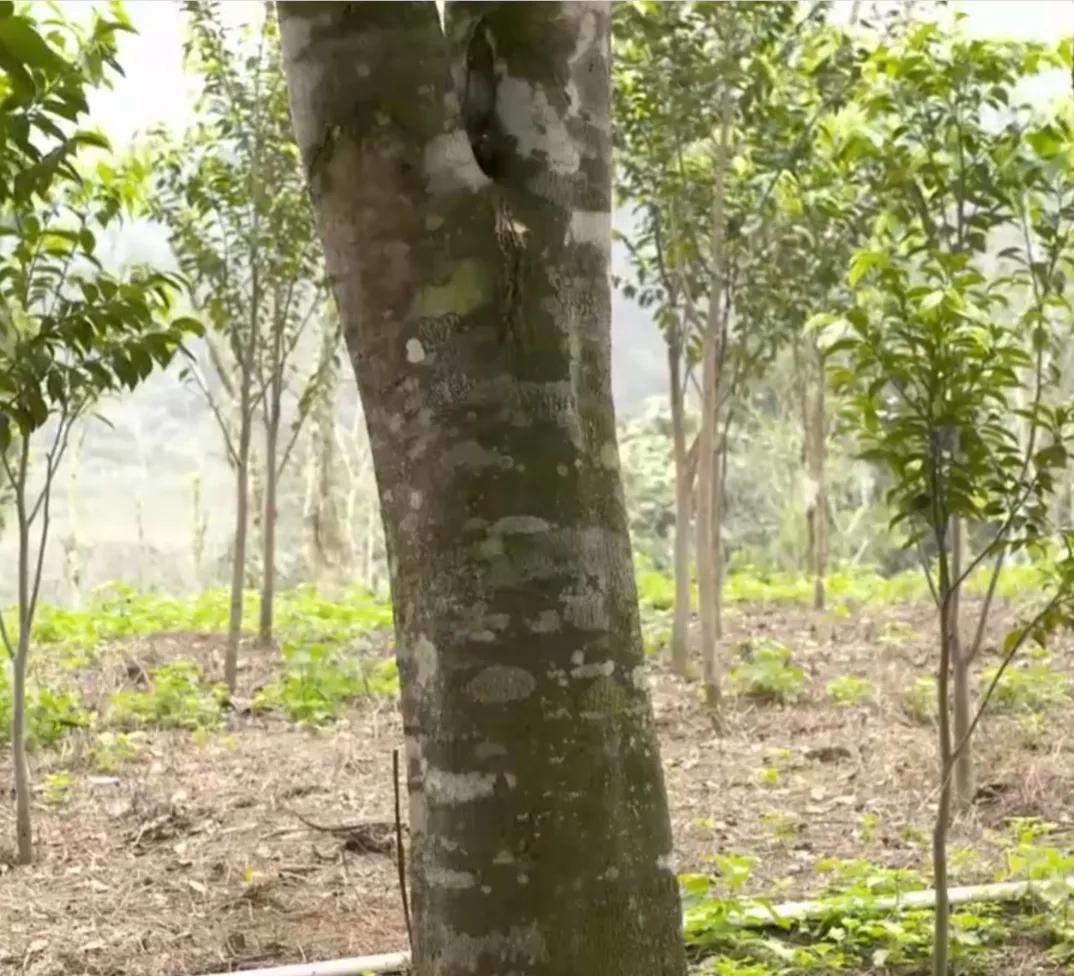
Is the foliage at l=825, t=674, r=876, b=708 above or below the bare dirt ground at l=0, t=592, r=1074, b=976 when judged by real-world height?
above

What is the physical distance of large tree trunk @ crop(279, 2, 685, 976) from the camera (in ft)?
4.60

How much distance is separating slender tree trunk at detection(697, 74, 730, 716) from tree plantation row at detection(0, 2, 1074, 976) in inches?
0.9

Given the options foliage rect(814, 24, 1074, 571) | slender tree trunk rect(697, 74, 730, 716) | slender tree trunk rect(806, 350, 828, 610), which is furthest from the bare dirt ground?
Answer: slender tree trunk rect(806, 350, 828, 610)

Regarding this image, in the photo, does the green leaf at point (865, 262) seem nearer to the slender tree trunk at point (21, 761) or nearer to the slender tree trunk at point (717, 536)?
the slender tree trunk at point (21, 761)

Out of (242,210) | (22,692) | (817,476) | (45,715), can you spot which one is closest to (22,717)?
(22,692)

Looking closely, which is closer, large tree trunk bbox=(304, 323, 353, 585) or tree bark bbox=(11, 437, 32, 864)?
tree bark bbox=(11, 437, 32, 864)

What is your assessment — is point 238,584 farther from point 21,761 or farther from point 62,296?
point 62,296

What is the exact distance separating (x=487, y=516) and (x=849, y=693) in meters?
5.42

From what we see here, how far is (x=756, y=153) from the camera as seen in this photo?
6258 millimetres

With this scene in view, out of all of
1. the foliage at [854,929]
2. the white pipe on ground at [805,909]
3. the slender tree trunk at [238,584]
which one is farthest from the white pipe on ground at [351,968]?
the slender tree trunk at [238,584]

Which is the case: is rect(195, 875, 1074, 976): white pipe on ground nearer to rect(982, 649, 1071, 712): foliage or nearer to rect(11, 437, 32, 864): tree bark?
rect(11, 437, 32, 864): tree bark

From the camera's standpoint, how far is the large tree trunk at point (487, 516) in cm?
140

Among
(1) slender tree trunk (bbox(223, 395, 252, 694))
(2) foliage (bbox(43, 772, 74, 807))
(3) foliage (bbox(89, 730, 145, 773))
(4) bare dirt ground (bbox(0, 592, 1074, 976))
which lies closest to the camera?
(4) bare dirt ground (bbox(0, 592, 1074, 976))

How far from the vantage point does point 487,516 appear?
4.63 ft
